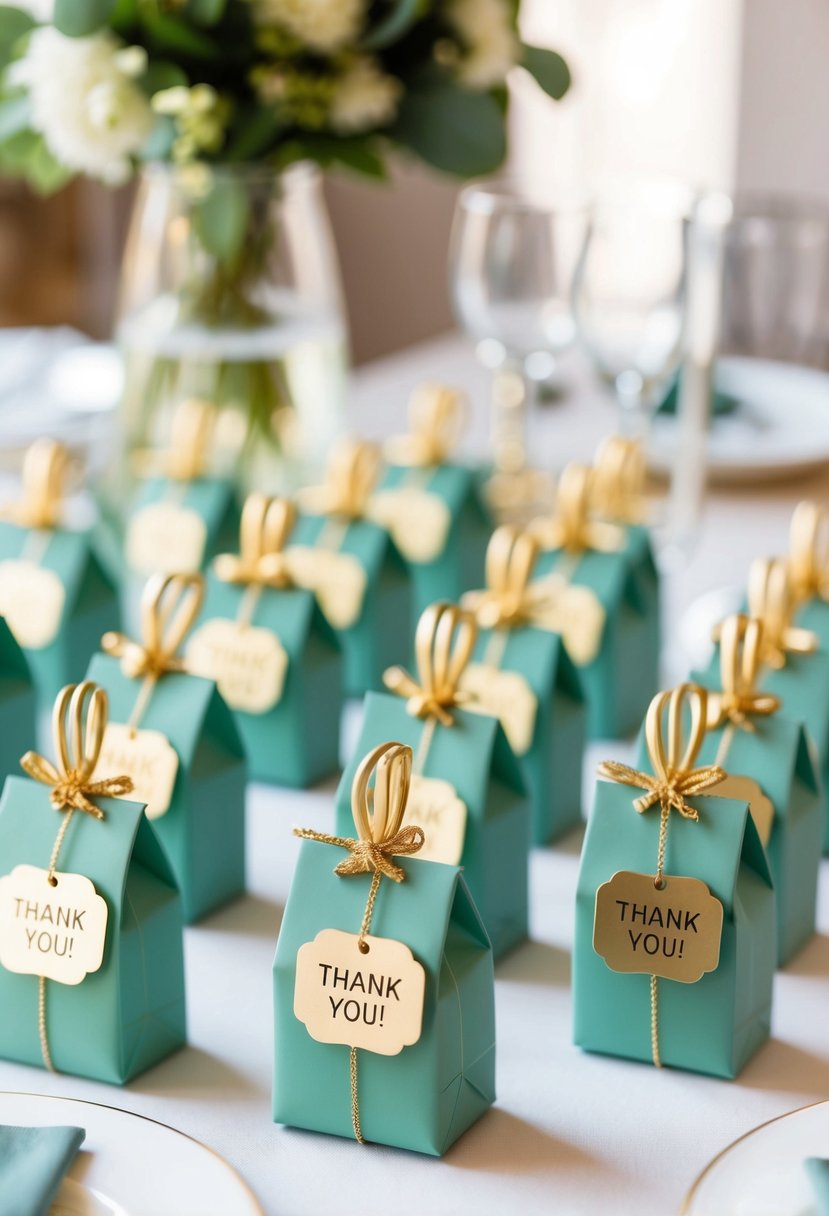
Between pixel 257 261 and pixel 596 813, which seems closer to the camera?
pixel 596 813

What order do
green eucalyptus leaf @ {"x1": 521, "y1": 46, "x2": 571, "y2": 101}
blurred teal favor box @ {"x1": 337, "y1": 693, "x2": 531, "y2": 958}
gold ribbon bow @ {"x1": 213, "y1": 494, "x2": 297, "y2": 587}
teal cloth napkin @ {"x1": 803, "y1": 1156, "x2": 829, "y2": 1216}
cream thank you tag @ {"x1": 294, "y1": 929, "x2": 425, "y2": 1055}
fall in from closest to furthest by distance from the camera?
teal cloth napkin @ {"x1": 803, "y1": 1156, "x2": 829, "y2": 1216}, cream thank you tag @ {"x1": 294, "y1": 929, "x2": 425, "y2": 1055}, blurred teal favor box @ {"x1": 337, "y1": 693, "x2": 531, "y2": 958}, gold ribbon bow @ {"x1": 213, "y1": 494, "x2": 297, "y2": 587}, green eucalyptus leaf @ {"x1": 521, "y1": 46, "x2": 571, "y2": 101}

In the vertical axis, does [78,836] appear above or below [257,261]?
below

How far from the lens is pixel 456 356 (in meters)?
2.21

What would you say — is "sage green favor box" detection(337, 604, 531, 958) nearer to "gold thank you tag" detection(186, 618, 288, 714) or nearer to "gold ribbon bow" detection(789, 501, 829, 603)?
"gold thank you tag" detection(186, 618, 288, 714)

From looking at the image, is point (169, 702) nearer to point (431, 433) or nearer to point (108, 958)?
point (108, 958)

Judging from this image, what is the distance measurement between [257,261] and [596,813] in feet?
2.44

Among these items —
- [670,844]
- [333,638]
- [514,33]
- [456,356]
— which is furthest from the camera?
[456,356]

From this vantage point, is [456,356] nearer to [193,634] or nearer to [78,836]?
[193,634]

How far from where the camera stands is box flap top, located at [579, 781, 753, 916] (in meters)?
0.80

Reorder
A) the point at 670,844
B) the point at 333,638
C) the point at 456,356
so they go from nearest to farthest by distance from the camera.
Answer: the point at 670,844
the point at 333,638
the point at 456,356

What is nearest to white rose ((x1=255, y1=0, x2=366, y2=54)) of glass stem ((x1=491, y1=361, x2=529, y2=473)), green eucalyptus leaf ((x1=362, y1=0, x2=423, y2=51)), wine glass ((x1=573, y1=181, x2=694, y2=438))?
green eucalyptus leaf ((x1=362, y1=0, x2=423, y2=51))

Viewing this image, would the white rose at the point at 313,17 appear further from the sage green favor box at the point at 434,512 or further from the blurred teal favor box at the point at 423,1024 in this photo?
the blurred teal favor box at the point at 423,1024

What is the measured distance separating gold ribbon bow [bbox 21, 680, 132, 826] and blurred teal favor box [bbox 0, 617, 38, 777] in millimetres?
256

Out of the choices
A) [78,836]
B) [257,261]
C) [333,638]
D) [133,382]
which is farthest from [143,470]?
[78,836]
